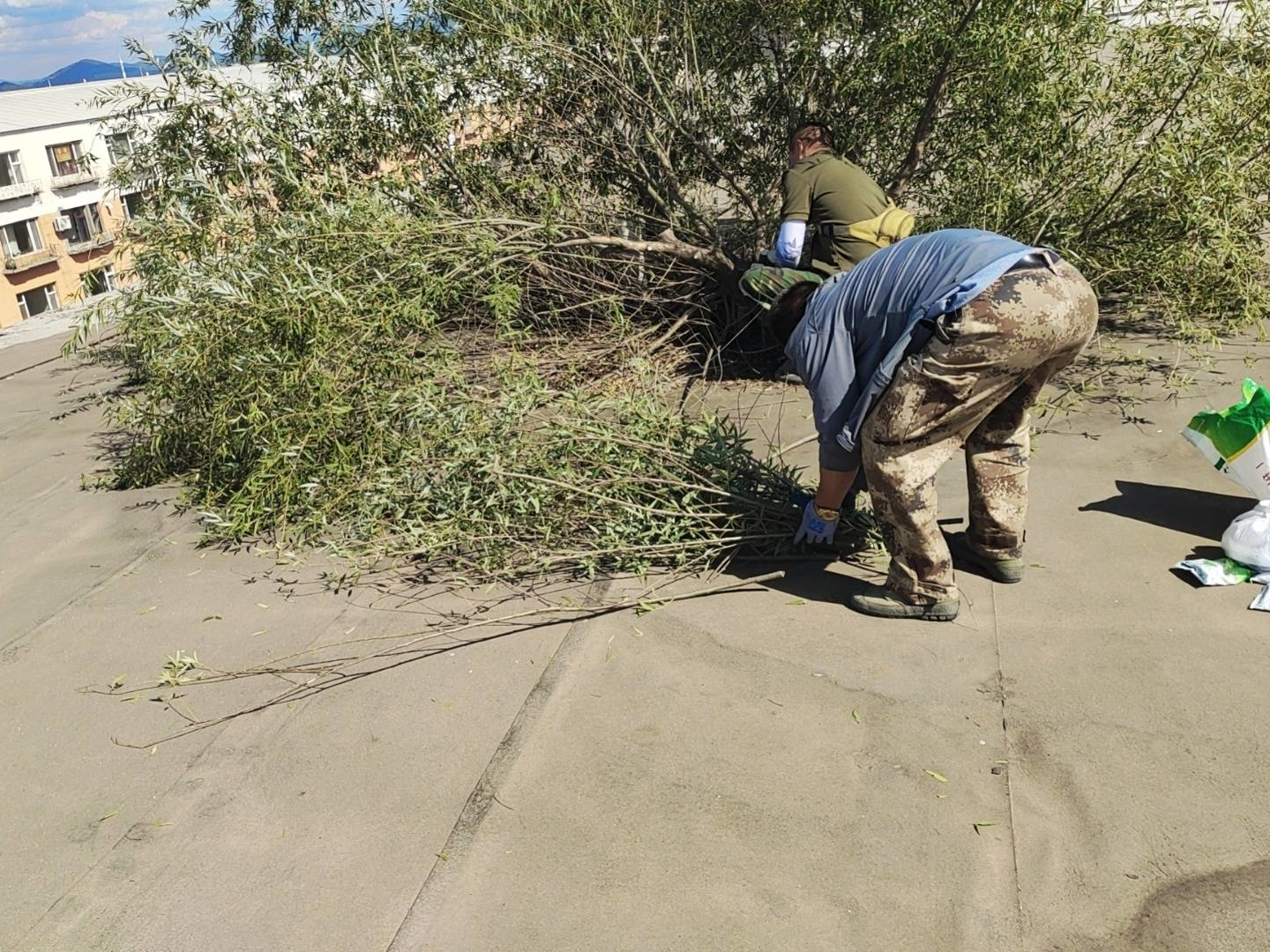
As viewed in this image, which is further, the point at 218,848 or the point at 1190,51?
the point at 1190,51

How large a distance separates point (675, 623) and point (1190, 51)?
13.0ft

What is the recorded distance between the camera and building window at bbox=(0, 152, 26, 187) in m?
30.1

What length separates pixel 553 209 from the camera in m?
5.40

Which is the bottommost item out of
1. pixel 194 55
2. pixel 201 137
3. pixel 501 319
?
pixel 501 319

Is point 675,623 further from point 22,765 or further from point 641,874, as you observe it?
point 22,765

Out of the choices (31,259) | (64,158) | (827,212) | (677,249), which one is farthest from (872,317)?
Result: (64,158)

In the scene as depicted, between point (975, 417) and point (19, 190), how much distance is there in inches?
1381

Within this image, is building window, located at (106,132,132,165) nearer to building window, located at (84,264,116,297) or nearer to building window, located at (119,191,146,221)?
building window, located at (119,191,146,221)

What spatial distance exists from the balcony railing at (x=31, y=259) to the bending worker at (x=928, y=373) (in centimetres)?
3443

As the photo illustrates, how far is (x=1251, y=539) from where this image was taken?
3.18 meters

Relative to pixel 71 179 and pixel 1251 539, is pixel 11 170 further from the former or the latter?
pixel 1251 539

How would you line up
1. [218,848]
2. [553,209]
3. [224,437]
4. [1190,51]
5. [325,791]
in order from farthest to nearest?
[553,209] → [1190,51] → [224,437] → [325,791] → [218,848]

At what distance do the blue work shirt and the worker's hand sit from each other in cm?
23

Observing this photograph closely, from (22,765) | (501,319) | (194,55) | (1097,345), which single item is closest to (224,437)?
(501,319)
